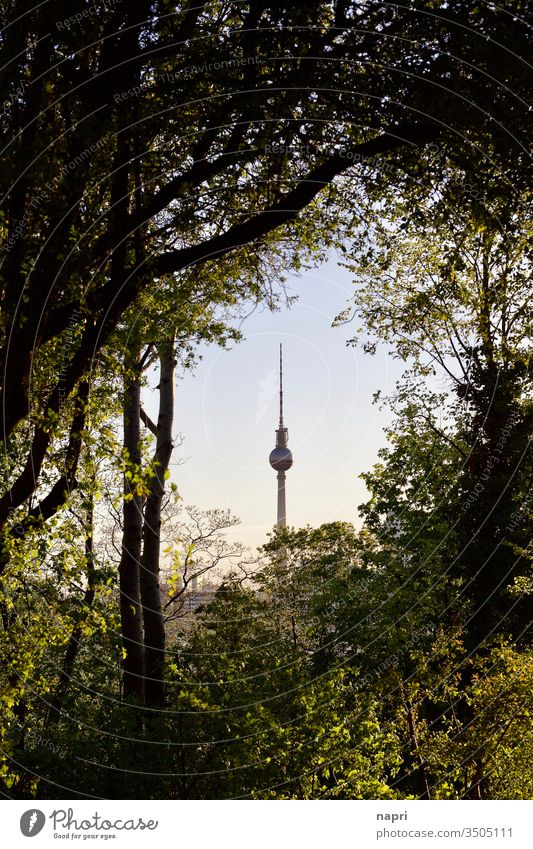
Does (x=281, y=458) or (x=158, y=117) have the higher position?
(x=281, y=458)

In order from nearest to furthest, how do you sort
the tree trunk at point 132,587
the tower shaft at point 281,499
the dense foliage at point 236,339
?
the dense foliage at point 236,339, the tree trunk at point 132,587, the tower shaft at point 281,499

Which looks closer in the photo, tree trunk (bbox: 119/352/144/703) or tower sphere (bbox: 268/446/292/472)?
tree trunk (bbox: 119/352/144/703)

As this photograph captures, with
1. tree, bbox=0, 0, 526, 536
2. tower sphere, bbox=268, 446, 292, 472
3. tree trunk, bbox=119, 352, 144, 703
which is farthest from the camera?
tower sphere, bbox=268, 446, 292, 472

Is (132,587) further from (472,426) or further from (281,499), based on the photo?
(281,499)

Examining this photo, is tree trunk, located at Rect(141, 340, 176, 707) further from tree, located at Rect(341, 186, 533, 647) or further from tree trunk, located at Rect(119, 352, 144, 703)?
tree, located at Rect(341, 186, 533, 647)

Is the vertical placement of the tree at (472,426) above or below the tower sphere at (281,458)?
below

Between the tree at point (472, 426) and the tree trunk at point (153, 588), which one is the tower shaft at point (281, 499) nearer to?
the tree at point (472, 426)

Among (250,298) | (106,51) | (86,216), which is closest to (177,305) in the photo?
(250,298)

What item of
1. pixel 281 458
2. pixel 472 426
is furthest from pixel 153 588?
pixel 281 458

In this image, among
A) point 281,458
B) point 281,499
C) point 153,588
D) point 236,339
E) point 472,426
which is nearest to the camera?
point 236,339

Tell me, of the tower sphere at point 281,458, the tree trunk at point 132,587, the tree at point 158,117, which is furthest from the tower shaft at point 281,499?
the tree at point 158,117

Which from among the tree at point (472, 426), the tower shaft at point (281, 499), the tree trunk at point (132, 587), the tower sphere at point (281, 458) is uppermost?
the tower sphere at point (281, 458)

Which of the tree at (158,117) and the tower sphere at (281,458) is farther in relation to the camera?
the tower sphere at (281,458)

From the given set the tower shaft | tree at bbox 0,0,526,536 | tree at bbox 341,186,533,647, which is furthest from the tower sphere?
tree at bbox 0,0,526,536
